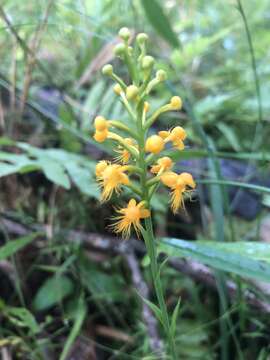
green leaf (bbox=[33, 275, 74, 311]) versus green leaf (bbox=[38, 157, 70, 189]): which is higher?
green leaf (bbox=[38, 157, 70, 189])

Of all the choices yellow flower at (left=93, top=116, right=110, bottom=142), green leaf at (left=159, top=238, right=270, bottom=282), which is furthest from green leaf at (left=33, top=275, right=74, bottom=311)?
yellow flower at (left=93, top=116, right=110, bottom=142)

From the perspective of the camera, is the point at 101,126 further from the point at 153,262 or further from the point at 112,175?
the point at 153,262

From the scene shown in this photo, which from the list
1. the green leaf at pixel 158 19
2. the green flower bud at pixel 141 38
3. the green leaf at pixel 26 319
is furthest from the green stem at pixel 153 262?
the green leaf at pixel 158 19

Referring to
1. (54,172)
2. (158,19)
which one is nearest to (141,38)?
(54,172)

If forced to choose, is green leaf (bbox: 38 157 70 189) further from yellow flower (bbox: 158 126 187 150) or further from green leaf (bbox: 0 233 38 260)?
yellow flower (bbox: 158 126 187 150)

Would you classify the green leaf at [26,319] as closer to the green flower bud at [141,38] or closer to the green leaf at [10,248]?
the green leaf at [10,248]

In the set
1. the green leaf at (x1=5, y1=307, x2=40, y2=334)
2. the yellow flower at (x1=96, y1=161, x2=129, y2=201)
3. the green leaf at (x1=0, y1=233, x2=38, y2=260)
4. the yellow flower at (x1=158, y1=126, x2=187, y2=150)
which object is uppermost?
the yellow flower at (x1=158, y1=126, x2=187, y2=150)

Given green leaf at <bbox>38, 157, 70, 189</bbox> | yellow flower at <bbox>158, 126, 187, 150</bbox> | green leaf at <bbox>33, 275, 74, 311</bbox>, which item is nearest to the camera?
yellow flower at <bbox>158, 126, 187, 150</bbox>
